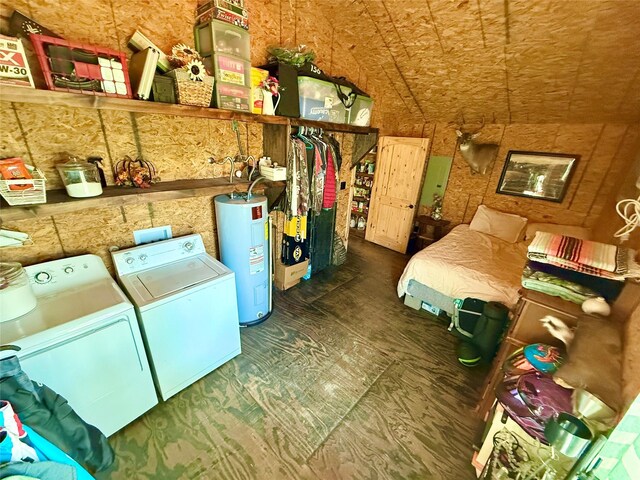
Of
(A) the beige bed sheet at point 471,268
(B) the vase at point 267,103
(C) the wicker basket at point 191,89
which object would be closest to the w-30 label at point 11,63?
(C) the wicker basket at point 191,89

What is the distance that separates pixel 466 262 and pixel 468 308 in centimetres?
49

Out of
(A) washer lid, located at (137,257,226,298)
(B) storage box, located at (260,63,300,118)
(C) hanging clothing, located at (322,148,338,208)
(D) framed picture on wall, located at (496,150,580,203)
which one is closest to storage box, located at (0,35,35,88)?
(A) washer lid, located at (137,257,226,298)

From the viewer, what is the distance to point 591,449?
2.74ft

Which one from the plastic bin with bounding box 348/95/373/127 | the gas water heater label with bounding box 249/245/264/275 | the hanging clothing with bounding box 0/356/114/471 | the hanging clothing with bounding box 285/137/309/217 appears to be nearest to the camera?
the hanging clothing with bounding box 0/356/114/471

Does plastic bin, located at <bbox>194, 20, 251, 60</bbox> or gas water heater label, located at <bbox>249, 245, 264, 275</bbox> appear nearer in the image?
plastic bin, located at <bbox>194, 20, 251, 60</bbox>

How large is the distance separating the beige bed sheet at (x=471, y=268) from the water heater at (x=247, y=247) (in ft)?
5.07

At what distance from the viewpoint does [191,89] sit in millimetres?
1533

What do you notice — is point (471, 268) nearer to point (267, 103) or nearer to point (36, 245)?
point (267, 103)

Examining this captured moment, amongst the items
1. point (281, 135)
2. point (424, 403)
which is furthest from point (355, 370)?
point (281, 135)

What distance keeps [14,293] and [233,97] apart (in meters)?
1.63

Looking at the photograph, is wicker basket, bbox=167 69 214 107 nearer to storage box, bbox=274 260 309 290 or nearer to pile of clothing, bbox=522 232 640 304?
storage box, bbox=274 260 309 290

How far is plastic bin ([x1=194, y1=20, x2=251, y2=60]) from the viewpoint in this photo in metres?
1.64

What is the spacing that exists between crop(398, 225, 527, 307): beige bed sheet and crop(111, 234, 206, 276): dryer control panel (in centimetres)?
213

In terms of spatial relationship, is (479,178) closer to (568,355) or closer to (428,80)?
(428,80)
